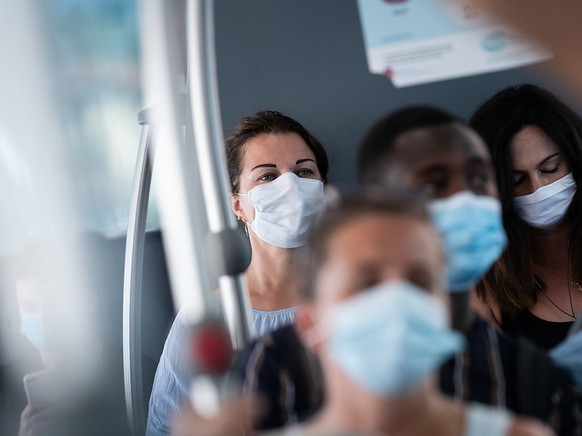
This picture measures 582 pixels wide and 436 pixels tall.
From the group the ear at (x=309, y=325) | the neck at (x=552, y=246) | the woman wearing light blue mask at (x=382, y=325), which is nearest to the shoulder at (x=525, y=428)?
the woman wearing light blue mask at (x=382, y=325)

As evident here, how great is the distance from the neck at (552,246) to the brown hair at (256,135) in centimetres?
52

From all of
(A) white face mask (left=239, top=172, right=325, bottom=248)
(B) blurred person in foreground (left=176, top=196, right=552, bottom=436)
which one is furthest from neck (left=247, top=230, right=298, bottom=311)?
(B) blurred person in foreground (left=176, top=196, right=552, bottom=436)

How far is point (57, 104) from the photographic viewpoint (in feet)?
7.24

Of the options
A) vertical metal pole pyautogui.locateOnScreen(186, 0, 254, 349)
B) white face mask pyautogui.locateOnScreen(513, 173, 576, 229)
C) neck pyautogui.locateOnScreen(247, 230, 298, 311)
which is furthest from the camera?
neck pyautogui.locateOnScreen(247, 230, 298, 311)

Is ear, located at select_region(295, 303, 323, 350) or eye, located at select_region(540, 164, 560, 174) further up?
eye, located at select_region(540, 164, 560, 174)

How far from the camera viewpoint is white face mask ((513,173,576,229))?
165 centimetres

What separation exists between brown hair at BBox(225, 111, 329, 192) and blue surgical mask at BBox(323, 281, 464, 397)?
3.48 feet

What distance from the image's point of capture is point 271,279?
1.95 meters

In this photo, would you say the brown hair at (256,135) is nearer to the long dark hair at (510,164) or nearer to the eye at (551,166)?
the long dark hair at (510,164)

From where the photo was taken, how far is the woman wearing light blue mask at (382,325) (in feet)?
2.82

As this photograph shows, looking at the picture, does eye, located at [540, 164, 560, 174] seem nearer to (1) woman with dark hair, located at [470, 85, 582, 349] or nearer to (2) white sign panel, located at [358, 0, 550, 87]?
(1) woman with dark hair, located at [470, 85, 582, 349]

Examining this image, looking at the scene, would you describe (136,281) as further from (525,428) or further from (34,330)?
(525,428)

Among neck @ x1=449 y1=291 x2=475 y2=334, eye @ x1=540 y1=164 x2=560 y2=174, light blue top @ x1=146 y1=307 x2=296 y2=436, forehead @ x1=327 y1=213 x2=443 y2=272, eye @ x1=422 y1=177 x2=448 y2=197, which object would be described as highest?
eye @ x1=422 y1=177 x2=448 y2=197

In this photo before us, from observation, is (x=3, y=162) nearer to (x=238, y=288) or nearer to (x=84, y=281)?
(x=84, y=281)
